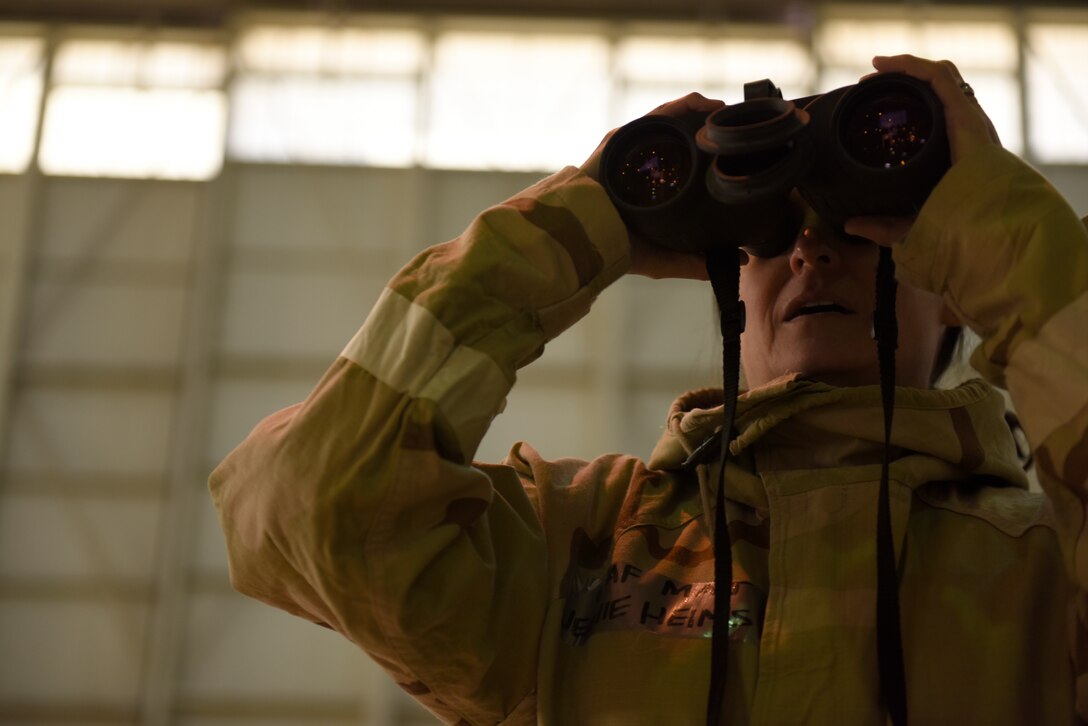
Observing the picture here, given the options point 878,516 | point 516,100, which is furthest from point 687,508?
point 516,100

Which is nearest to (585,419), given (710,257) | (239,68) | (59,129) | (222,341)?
(222,341)

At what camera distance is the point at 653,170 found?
1.34m

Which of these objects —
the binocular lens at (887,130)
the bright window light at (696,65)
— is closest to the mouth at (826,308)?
the binocular lens at (887,130)

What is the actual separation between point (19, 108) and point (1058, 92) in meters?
6.23

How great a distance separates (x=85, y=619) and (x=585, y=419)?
304cm

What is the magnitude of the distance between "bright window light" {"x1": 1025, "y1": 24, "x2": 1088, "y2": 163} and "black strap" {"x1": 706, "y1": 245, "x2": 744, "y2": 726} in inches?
255

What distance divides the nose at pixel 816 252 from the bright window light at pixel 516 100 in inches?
235

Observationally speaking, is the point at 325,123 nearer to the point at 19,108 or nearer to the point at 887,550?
the point at 19,108

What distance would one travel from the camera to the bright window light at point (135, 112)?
24.9ft

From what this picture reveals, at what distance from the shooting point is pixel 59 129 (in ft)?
25.1

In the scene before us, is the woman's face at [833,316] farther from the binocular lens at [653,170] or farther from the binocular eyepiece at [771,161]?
the binocular lens at [653,170]

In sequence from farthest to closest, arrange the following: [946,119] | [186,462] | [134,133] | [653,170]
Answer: [134,133] → [186,462] → [653,170] → [946,119]

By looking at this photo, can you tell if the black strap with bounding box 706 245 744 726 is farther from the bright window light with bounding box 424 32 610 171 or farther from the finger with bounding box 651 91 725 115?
the bright window light with bounding box 424 32 610 171

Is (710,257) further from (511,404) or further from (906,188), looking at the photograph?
(511,404)
